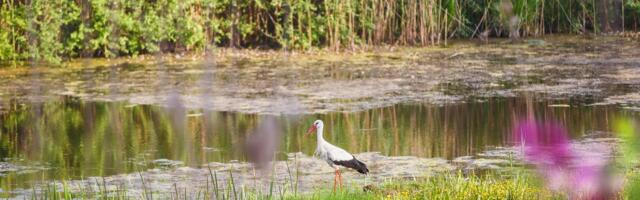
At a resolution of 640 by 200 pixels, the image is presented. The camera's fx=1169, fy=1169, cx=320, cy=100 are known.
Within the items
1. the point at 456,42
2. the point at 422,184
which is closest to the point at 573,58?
the point at 456,42

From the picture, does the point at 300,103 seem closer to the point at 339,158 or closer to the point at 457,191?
the point at 339,158

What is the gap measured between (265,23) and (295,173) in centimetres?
960

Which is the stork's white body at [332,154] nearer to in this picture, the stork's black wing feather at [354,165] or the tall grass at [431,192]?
the stork's black wing feather at [354,165]

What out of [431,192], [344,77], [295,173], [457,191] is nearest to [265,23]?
[344,77]

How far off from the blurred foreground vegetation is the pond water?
1.34ft

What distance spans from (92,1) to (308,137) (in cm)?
685

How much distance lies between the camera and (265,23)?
1786 centimetres

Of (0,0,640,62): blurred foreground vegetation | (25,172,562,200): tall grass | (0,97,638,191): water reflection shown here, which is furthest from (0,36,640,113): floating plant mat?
(25,172,562,200): tall grass

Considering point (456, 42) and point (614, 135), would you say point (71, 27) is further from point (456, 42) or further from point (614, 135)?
point (614, 135)

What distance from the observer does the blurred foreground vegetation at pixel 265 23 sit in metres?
16.3

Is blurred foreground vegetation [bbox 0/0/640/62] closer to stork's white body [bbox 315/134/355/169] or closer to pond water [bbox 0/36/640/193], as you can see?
pond water [bbox 0/36/640/193]

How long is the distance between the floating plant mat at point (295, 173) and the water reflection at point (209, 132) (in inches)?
10.8

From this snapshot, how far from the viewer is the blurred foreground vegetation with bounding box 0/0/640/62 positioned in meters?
16.3

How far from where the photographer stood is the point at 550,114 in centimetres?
Answer: 1133
